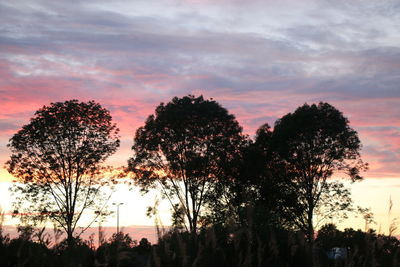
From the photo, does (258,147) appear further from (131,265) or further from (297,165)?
(131,265)

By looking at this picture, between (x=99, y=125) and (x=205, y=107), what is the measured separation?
10837 mm

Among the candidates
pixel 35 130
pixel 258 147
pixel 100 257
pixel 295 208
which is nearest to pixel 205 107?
pixel 258 147

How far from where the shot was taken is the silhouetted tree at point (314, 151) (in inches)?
1982

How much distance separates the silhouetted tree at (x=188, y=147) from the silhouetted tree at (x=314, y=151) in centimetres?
616

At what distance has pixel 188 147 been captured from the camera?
Answer: 168 ft

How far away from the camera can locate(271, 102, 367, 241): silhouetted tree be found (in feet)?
165

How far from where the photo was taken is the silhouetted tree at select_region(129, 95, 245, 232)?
50.8m

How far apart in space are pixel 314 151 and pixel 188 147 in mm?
Answer: 12375

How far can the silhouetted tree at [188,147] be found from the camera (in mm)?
50750

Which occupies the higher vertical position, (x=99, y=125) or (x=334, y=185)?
(x=99, y=125)

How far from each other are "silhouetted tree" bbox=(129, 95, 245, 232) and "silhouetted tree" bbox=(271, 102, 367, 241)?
20.2ft

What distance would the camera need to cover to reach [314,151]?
50375 mm

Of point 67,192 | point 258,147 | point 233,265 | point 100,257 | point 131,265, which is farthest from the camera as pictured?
point 258,147

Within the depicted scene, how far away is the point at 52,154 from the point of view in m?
49.9
